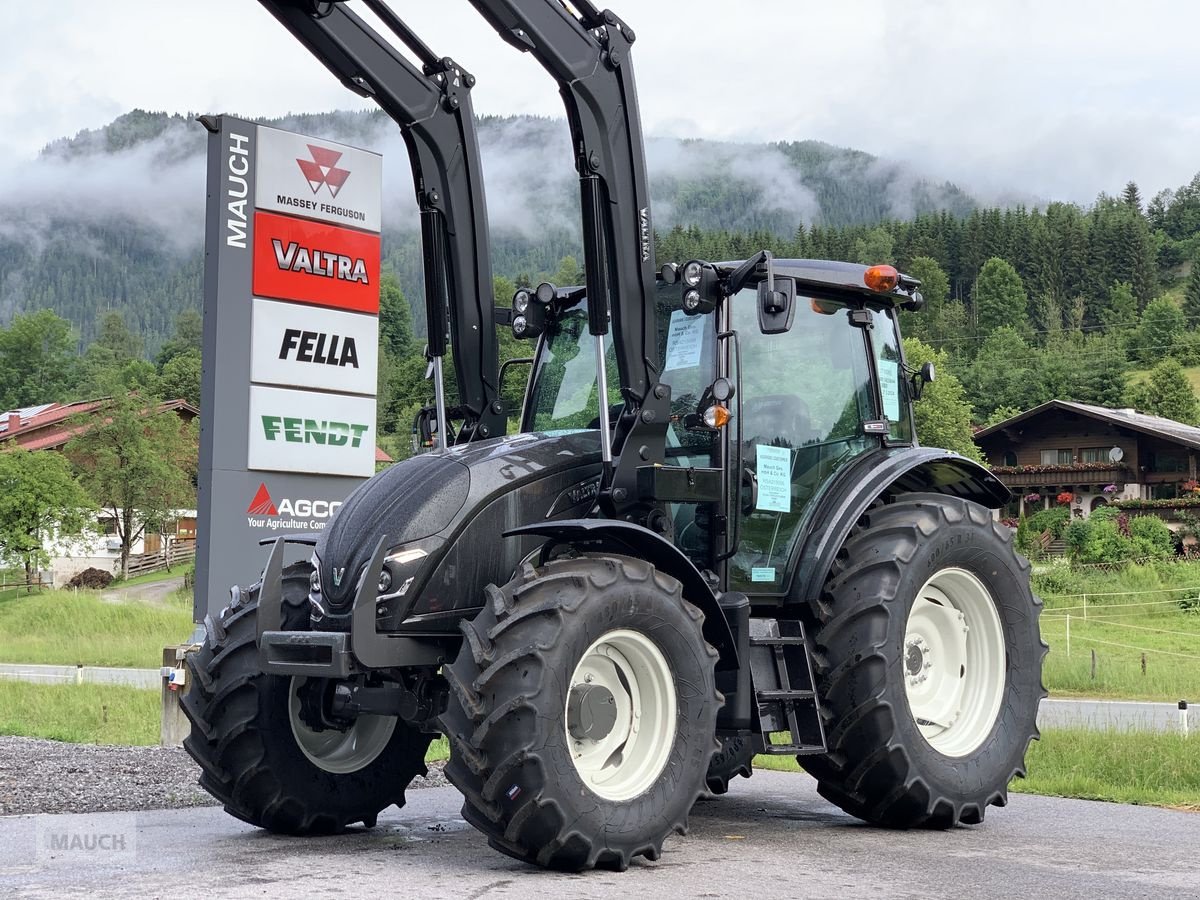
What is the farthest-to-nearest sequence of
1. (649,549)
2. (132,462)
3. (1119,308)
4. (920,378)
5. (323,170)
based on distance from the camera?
(1119,308) → (132,462) → (323,170) → (920,378) → (649,549)

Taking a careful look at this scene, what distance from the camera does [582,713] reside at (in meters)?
6.05

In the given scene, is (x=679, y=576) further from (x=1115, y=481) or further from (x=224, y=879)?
(x=1115, y=481)

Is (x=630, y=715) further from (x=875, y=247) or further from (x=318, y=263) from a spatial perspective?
(x=875, y=247)

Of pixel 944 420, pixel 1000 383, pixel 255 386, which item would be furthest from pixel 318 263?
pixel 1000 383

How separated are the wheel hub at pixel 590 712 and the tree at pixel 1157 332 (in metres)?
117

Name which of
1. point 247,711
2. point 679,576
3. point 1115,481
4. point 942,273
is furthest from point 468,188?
point 942,273

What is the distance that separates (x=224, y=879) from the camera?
547 cm

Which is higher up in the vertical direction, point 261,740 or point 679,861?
point 261,740

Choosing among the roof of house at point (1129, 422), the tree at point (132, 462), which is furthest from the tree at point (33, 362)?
the roof of house at point (1129, 422)

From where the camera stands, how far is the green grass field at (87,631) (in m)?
30.8

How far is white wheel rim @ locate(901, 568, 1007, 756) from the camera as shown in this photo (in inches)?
307

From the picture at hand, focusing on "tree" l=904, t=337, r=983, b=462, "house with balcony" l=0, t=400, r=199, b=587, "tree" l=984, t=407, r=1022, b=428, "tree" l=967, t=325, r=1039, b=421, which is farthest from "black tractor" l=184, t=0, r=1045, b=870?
"tree" l=967, t=325, r=1039, b=421

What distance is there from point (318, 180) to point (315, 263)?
0.65m
